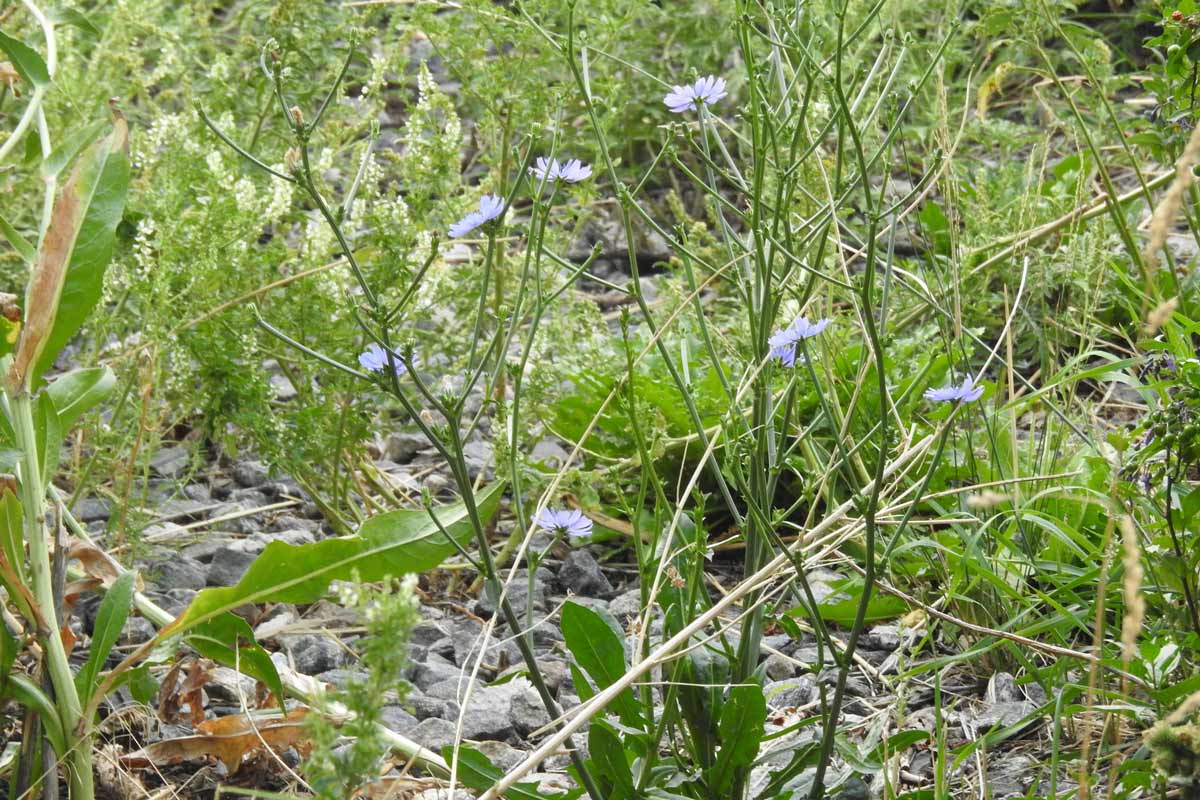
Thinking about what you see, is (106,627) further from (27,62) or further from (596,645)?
(27,62)

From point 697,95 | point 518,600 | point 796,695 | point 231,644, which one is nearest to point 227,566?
point 518,600

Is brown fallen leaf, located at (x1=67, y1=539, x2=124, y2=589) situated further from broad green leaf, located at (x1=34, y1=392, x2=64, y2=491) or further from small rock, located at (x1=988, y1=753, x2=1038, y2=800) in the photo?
small rock, located at (x1=988, y1=753, x2=1038, y2=800)

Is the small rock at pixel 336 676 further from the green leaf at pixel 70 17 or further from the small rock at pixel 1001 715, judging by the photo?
the green leaf at pixel 70 17

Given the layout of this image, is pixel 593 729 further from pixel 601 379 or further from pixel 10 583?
pixel 601 379

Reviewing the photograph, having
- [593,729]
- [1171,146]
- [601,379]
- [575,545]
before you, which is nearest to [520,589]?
[575,545]

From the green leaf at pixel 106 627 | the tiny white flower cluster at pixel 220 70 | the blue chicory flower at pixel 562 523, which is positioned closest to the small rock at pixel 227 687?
the green leaf at pixel 106 627

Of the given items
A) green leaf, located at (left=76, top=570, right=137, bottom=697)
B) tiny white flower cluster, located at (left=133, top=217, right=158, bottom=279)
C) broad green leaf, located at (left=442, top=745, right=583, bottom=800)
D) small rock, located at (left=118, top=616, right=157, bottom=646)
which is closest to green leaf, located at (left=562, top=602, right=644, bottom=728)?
broad green leaf, located at (left=442, top=745, right=583, bottom=800)
